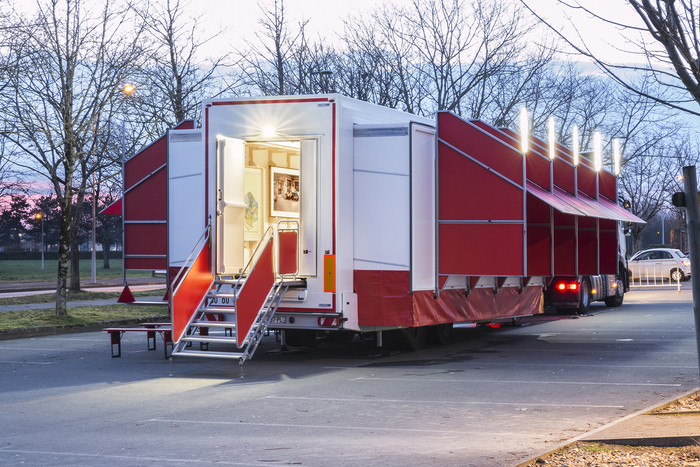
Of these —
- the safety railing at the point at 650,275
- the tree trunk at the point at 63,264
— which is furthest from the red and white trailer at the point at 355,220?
the safety railing at the point at 650,275

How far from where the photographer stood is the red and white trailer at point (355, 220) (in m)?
12.5

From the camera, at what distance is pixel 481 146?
12.9 metres

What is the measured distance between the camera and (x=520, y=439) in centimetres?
736

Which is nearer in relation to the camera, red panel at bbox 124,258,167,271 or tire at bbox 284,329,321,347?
tire at bbox 284,329,321,347

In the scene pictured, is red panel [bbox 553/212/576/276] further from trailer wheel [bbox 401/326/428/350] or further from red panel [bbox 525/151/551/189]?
trailer wheel [bbox 401/326/428/350]

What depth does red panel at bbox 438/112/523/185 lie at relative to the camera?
12.7 m

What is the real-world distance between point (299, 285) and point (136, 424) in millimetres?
4615

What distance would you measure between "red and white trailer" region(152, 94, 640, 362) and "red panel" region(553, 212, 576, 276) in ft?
5.65

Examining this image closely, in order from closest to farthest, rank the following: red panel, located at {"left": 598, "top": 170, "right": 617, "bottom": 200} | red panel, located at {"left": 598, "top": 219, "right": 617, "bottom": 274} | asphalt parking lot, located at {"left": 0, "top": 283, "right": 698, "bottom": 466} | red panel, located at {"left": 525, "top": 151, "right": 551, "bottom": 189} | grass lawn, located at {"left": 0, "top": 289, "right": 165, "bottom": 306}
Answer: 1. asphalt parking lot, located at {"left": 0, "top": 283, "right": 698, "bottom": 466}
2. red panel, located at {"left": 525, "top": 151, "right": 551, "bottom": 189}
3. red panel, located at {"left": 598, "top": 219, "right": 617, "bottom": 274}
4. red panel, located at {"left": 598, "top": 170, "right": 617, "bottom": 200}
5. grass lawn, located at {"left": 0, "top": 289, "right": 165, "bottom": 306}

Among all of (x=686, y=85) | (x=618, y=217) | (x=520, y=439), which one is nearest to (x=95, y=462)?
(x=520, y=439)

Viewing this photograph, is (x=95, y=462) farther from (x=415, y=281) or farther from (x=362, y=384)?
(x=415, y=281)

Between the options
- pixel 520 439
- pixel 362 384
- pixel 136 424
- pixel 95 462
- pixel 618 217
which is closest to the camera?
pixel 95 462

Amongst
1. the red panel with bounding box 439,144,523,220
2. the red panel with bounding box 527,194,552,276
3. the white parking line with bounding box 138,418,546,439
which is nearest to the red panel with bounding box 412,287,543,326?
the red panel with bounding box 527,194,552,276

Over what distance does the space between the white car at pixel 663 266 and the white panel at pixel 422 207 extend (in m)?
31.3
